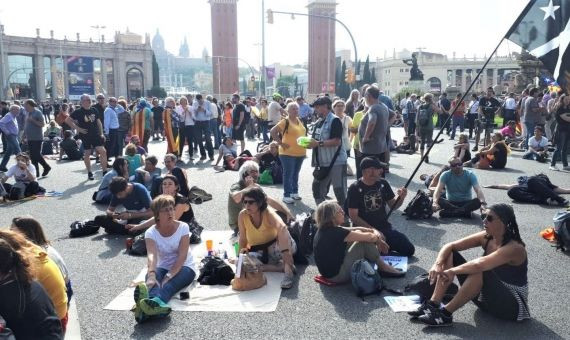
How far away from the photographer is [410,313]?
4.83 metres

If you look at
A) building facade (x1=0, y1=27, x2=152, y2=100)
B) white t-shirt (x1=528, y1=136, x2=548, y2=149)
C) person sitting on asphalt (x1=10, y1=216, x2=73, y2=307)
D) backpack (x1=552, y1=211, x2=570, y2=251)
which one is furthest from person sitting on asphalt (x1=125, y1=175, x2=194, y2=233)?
building facade (x1=0, y1=27, x2=152, y2=100)

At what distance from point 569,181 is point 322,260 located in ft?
26.4

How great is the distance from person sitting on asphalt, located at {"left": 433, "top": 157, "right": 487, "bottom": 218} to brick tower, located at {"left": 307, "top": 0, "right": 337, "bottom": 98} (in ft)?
285

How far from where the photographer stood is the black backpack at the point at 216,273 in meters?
5.82

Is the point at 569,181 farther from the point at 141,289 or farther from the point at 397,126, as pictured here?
the point at 397,126

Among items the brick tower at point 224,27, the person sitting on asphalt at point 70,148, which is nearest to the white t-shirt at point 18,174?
the person sitting on asphalt at point 70,148

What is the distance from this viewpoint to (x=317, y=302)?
528 cm

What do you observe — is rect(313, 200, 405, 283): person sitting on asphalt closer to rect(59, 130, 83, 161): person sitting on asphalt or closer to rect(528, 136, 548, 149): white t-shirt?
rect(528, 136, 548, 149): white t-shirt

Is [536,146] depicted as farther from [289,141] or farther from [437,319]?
[437,319]

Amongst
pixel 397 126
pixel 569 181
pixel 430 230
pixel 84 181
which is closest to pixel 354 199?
pixel 430 230

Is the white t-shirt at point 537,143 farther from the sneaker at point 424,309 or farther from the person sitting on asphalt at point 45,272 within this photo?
the person sitting on asphalt at point 45,272

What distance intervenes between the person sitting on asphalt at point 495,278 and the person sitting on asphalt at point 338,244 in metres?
1.02

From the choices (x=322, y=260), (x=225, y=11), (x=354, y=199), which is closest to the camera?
(x=322, y=260)

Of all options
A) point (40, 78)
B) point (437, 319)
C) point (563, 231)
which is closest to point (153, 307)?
point (437, 319)
